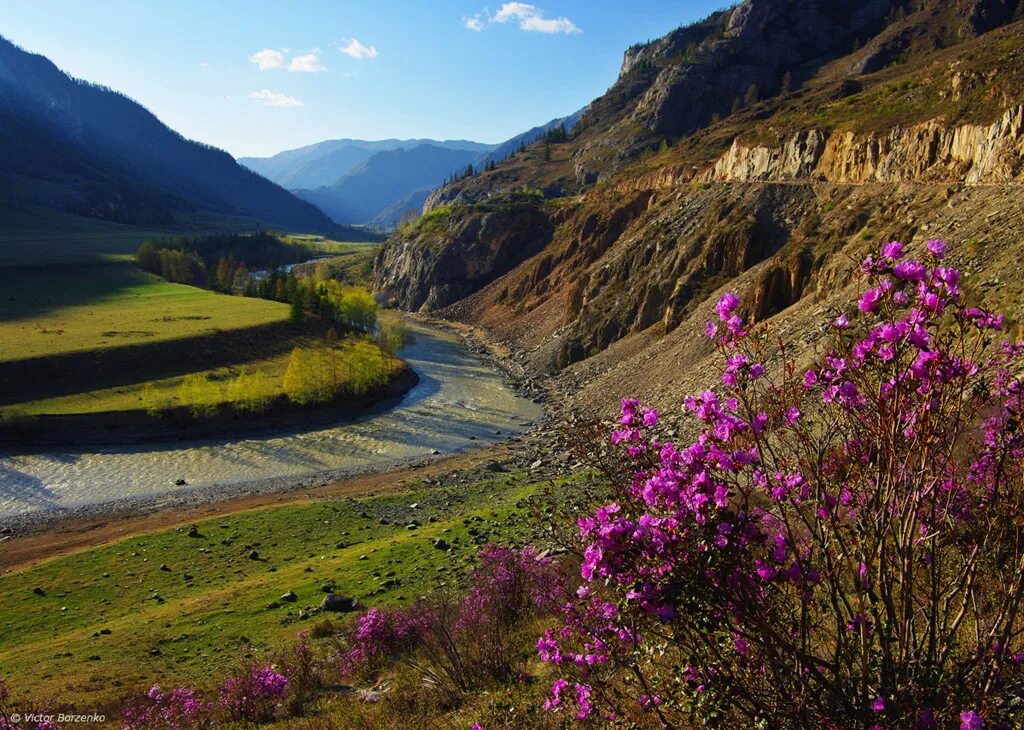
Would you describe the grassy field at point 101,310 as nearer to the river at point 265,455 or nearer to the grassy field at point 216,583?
the river at point 265,455

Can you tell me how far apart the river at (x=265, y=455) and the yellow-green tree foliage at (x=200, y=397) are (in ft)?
9.66

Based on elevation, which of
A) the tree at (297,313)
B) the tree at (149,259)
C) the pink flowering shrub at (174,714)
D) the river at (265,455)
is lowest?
the river at (265,455)

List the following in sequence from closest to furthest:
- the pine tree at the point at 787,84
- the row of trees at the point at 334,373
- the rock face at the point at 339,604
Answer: the rock face at the point at 339,604, the row of trees at the point at 334,373, the pine tree at the point at 787,84

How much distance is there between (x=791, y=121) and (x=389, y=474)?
59.7 m

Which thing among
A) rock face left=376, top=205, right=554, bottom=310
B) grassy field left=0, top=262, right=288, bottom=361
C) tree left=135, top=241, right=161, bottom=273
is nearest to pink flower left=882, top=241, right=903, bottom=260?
grassy field left=0, top=262, right=288, bottom=361

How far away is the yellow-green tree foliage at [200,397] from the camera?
156 ft

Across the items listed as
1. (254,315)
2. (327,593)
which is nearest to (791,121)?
(254,315)

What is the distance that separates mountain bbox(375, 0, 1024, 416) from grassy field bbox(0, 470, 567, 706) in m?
14.2

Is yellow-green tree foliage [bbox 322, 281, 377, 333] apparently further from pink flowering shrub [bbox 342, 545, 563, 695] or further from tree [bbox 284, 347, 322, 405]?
pink flowering shrub [bbox 342, 545, 563, 695]

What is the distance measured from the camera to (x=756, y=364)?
5.02m

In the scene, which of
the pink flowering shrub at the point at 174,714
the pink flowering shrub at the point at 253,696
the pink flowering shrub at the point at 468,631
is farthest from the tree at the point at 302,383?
the pink flowering shrub at the point at 253,696

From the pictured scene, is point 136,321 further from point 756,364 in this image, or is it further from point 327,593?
point 756,364

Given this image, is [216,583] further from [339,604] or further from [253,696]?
[253,696]

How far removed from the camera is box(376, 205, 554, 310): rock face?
339 feet
